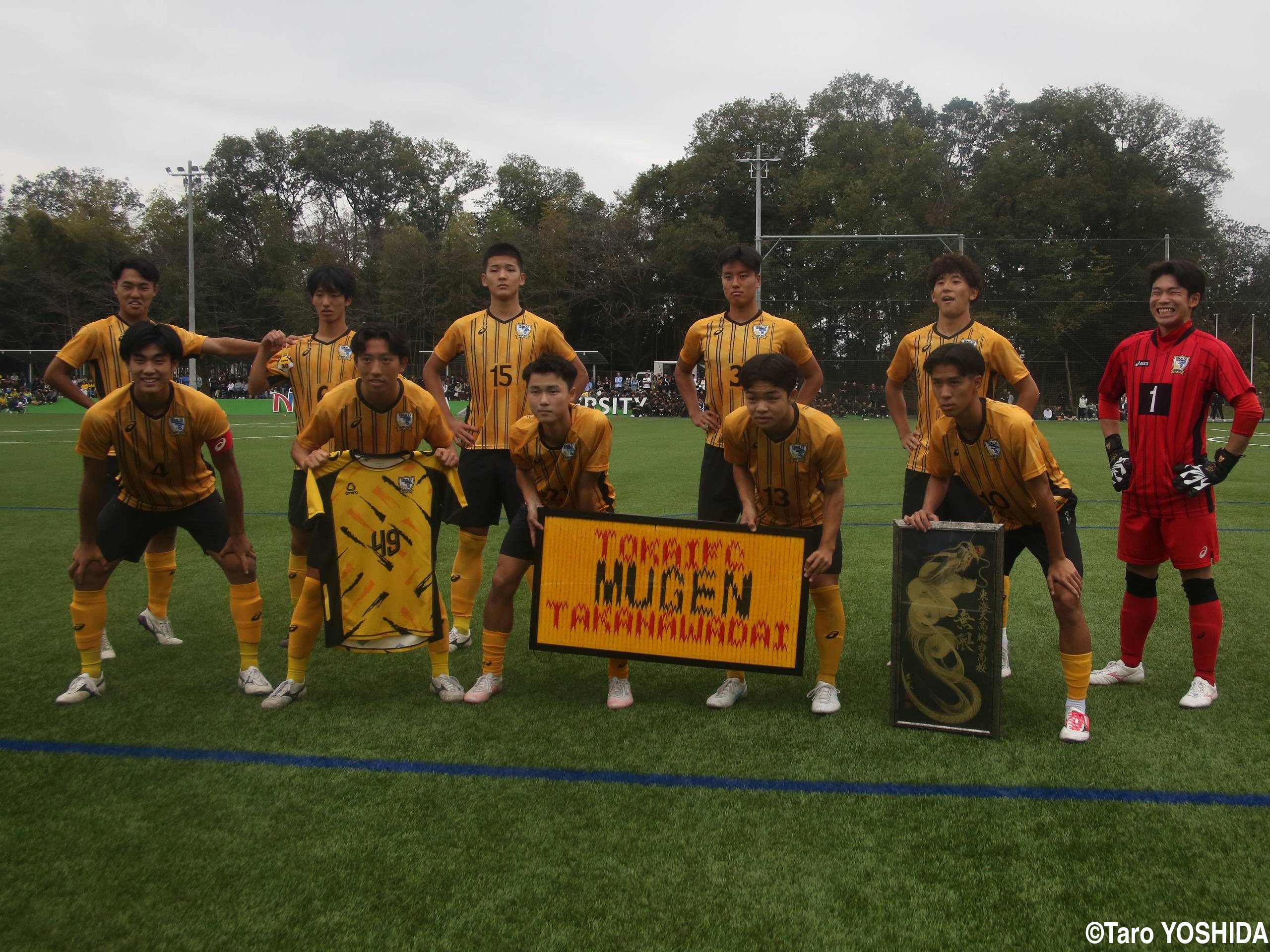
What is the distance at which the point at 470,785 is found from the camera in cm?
353

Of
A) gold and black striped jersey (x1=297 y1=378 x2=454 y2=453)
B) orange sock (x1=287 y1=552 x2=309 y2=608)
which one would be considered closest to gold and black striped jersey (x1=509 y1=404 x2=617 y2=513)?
gold and black striped jersey (x1=297 y1=378 x2=454 y2=453)

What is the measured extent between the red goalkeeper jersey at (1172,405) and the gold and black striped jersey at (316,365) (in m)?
4.16

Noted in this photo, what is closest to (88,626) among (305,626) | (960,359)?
(305,626)

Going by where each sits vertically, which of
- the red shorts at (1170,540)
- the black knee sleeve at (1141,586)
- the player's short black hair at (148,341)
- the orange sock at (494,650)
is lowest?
the orange sock at (494,650)

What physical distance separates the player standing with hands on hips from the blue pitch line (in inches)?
44.5

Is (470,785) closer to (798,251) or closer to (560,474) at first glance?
(560,474)

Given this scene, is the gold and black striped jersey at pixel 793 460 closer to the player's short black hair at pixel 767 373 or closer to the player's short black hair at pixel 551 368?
the player's short black hair at pixel 767 373

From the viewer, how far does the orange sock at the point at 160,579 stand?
553cm

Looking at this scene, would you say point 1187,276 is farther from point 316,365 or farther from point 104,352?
point 104,352

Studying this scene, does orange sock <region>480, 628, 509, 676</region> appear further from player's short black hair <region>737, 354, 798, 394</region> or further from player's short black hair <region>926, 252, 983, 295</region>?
player's short black hair <region>926, 252, 983, 295</region>

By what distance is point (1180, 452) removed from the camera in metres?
4.40

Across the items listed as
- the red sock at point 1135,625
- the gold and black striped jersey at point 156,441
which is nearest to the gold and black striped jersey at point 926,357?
the red sock at point 1135,625

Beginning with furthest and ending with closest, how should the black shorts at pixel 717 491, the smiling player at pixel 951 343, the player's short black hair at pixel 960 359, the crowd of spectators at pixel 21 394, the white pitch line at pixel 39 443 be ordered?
the crowd of spectators at pixel 21 394, the white pitch line at pixel 39 443, the black shorts at pixel 717 491, the smiling player at pixel 951 343, the player's short black hair at pixel 960 359

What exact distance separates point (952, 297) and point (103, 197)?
67107 millimetres
